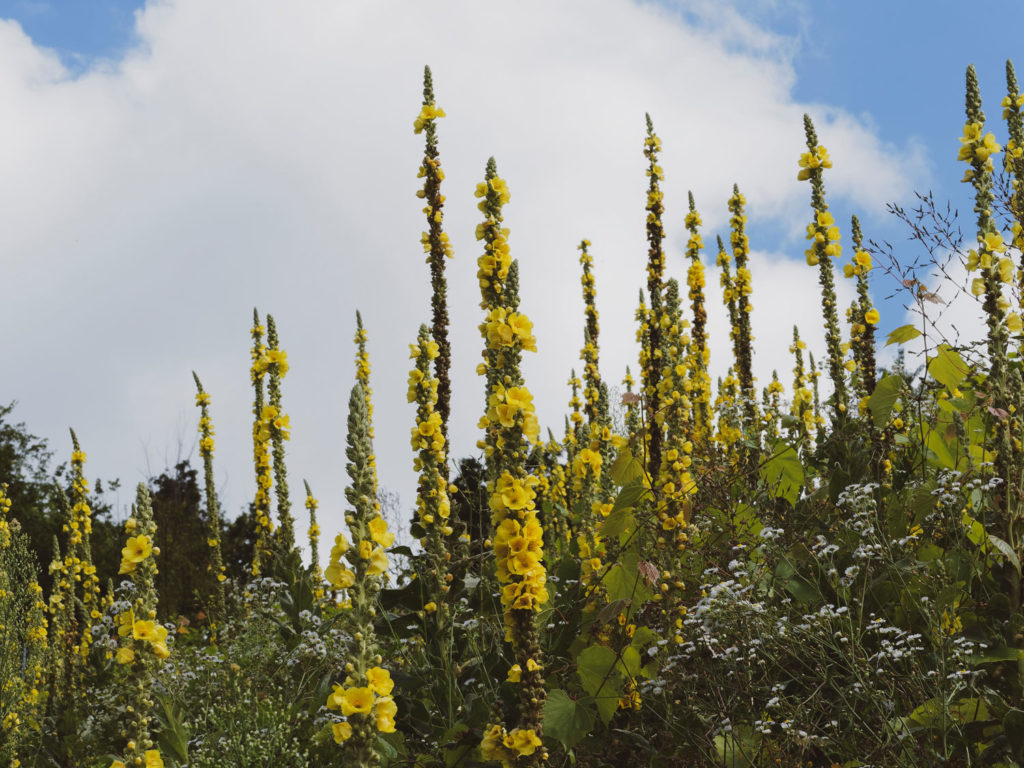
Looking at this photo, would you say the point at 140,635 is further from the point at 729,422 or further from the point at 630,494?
the point at 729,422

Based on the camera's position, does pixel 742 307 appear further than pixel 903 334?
Yes

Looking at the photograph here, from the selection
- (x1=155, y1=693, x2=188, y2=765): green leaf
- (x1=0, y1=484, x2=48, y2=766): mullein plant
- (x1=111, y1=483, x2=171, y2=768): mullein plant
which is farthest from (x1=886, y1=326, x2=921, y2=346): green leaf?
(x1=0, y1=484, x2=48, y2=766): mullein plant

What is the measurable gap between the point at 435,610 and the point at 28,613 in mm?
8967

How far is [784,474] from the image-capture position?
5.64 m

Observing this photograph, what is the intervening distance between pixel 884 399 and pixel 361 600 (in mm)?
2714

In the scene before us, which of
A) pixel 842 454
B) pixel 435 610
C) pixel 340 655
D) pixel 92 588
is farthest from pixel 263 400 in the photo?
pixel 842 454

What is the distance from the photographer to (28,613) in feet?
36.8

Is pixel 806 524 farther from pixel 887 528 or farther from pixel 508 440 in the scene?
pixel 508 440

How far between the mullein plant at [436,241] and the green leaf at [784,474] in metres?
2.15

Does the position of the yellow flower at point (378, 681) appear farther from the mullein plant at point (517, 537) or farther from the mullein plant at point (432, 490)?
the mullein plant at point (432, 490)

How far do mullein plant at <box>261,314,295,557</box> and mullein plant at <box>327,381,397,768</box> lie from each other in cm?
571

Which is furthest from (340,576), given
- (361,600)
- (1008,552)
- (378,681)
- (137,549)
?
(1008,552)

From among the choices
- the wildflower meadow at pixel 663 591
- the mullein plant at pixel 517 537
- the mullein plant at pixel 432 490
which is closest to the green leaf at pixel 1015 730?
the wildflower meadow at pixel 663 591

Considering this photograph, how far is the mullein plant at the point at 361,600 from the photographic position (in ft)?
9.75
